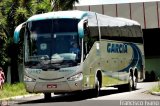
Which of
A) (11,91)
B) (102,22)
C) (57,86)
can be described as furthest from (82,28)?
(11,91)

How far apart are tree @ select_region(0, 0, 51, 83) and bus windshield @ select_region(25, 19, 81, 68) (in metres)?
14.6

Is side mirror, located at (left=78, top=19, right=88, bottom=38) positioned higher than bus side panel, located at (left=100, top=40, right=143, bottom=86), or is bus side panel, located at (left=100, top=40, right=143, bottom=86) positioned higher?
side mirror, located at (left=78, top=19, right=88, bottom=38)

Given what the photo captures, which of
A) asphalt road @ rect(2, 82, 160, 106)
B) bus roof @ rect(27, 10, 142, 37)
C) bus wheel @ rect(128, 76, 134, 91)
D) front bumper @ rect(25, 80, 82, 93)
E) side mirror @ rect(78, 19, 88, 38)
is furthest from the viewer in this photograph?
bus wheel @ rect(128, 76, 134, 91)

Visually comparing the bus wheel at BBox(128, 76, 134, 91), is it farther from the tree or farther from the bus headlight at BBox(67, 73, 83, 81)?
the tree

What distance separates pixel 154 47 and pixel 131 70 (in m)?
30.3

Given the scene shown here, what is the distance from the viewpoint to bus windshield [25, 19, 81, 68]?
59.4 feet

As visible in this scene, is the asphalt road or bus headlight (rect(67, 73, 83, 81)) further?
bus headlight (rect(67, 73, 83, 81))

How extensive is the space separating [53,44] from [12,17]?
16.9 metres

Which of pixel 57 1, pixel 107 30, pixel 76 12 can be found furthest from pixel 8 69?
pixel 76 12

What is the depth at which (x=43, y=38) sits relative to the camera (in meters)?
18.5

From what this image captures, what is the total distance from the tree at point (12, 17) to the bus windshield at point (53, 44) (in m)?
14.6

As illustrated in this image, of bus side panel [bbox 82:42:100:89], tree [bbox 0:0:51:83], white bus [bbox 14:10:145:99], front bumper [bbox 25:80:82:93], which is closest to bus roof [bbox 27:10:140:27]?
white bus [bbox 14:10:145:99]

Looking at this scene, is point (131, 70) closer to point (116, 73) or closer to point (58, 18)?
point (116, 73)

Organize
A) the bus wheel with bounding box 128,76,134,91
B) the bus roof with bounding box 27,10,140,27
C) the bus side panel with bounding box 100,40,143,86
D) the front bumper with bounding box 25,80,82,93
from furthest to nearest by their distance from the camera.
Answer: the bus wheel with bounding box 128,76,134,91 → the bus side panel with bounding box 100,40,143,86 → the bus roof with bounding box 27,10,140,27 → the front bumper with bounding box 25,80,82,93
